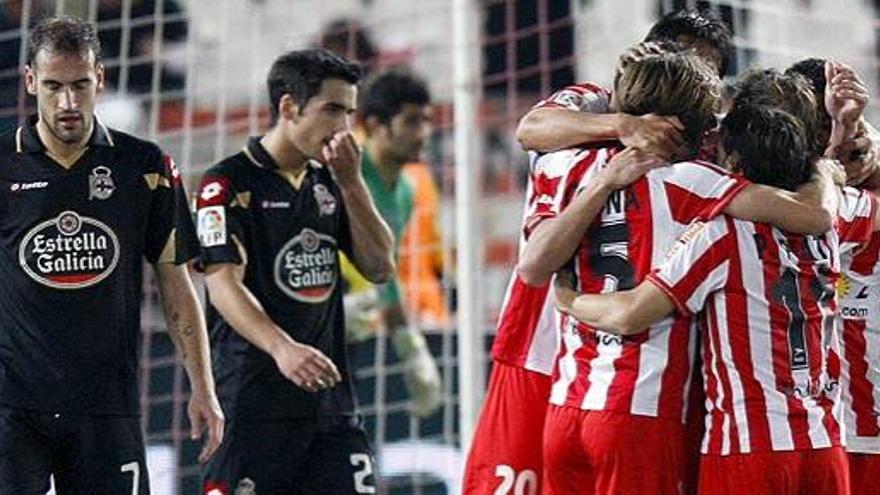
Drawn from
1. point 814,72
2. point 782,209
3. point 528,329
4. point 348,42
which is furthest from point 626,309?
point 348,42

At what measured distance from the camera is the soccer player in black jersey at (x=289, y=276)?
5.80 m

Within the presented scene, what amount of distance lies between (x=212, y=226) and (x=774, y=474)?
6.53 feet

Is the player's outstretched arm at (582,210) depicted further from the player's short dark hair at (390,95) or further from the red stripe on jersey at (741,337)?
the player's short dark hair at (390,95)

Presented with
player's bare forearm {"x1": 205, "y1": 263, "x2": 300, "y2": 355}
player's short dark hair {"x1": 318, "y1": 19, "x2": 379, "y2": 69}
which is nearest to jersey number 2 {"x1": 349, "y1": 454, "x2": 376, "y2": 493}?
player's bare forearm {"x1": 205, "y1": 263, "x2": 300, "y2": 355}

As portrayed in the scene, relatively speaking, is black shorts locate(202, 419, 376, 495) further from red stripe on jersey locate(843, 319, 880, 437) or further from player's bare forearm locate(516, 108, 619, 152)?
red stripe on jersey locate(843, 319, 880, 437)

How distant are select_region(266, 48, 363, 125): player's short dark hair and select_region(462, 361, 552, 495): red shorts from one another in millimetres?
1209

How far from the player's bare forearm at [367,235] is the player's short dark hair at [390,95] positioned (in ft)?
5.60

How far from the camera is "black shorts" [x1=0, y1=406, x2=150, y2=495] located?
16.8 feet

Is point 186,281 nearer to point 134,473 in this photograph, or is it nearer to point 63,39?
point 134,473

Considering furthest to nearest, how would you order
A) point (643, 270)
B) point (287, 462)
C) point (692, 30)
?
point (287, 462) → point (692, 30) → point (643, 270)

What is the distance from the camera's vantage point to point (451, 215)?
11234mm

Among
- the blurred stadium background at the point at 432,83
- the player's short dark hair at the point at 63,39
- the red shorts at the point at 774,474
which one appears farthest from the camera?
the blurred stadium background at the point at 432,83

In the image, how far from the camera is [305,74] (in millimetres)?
6016

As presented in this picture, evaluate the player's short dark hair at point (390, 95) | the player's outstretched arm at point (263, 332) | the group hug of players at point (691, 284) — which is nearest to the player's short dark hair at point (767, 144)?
the group hug of players at point (691, 284)
